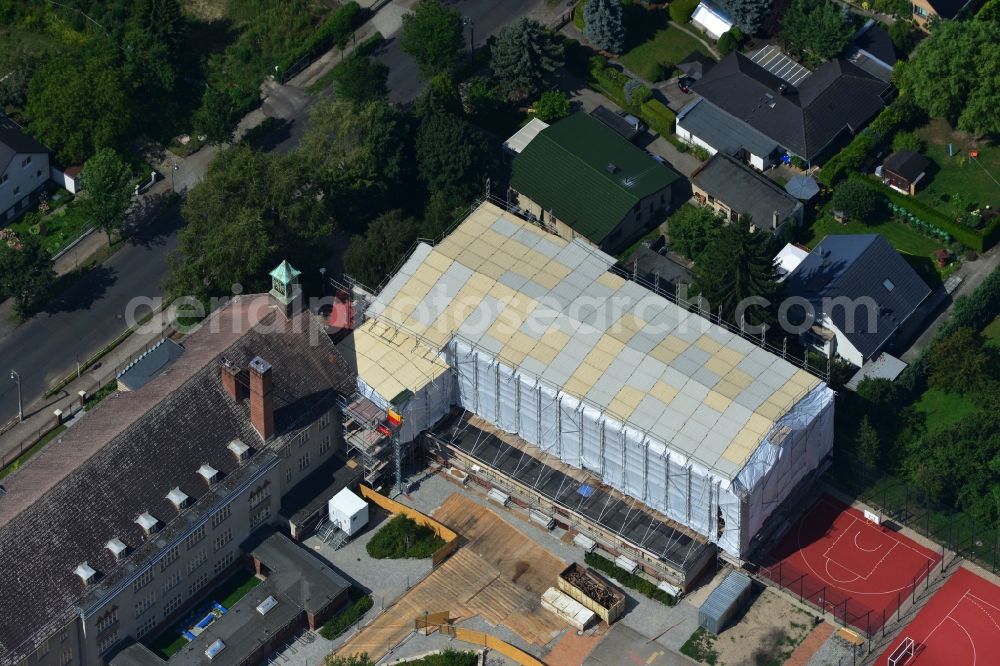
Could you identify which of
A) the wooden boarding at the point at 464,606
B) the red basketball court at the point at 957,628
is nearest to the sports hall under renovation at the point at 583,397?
the wooden boarding at the point at 464,606

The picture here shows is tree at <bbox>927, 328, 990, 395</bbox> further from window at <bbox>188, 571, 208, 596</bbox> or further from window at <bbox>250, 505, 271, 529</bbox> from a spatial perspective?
window at <bbox>188, 571, 208, 596</bbox>

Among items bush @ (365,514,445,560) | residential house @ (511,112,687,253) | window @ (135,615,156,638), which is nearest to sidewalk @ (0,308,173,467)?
window @ (135,615,156,638)

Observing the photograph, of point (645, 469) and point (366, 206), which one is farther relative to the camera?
point (366, 206)

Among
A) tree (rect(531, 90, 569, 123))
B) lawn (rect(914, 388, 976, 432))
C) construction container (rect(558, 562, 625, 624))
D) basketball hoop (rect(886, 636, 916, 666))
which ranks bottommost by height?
construction container (rect(558, 562, 625, 624))

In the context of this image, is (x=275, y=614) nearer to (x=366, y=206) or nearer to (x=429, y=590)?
(x=429, y=590)

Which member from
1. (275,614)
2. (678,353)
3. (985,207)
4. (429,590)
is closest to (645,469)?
(678,353)
